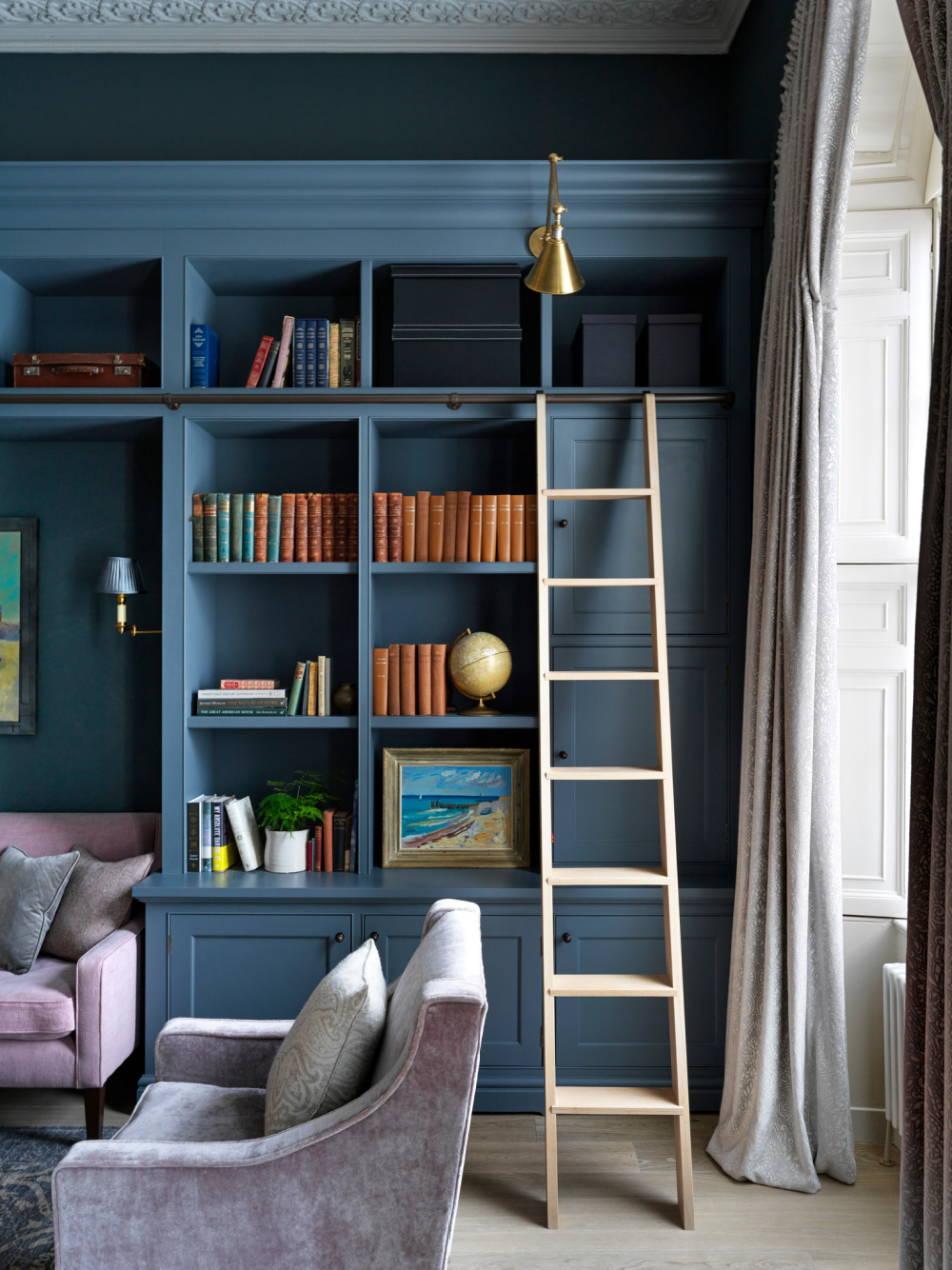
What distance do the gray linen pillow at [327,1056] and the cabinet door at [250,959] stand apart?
1.05 metres

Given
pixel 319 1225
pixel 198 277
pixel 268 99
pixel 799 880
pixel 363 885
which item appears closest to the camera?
pixel 319 1225

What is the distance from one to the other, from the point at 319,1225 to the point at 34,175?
121 inches

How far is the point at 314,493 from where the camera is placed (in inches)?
125

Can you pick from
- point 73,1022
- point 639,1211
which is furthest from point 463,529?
point 639,1211

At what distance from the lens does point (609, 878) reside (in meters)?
2.54

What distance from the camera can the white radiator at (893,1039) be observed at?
95.3 inches

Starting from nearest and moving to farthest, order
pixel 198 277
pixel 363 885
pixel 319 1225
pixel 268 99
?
pixel 319 1225 < pixel 363 885 < pixel 198 277 < pixel 268 99

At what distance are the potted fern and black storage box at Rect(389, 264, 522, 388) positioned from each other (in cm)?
142

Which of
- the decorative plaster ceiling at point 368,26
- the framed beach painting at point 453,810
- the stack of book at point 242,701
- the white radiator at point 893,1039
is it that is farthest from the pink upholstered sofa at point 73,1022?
the decorative plaster ceiling at point 368,26

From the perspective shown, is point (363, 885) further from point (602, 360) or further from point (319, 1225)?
point (602, 360)

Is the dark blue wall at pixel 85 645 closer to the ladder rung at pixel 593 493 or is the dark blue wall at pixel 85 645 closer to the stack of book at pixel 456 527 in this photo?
the stack of book at pixel 456 527

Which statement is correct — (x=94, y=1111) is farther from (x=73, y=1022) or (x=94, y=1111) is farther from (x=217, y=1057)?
(x=217, y=1057)

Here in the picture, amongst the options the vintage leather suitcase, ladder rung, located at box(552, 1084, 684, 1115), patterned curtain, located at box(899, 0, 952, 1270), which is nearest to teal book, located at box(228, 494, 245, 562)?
the vintage leather suitcase

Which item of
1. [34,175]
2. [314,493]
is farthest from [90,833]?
[34,175]
